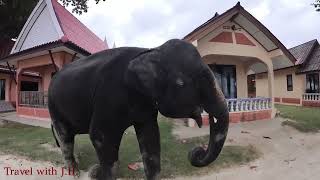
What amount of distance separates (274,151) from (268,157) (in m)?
0.67

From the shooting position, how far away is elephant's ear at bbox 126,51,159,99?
2816 millimetres

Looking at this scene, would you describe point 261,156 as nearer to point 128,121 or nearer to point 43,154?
point 43,154

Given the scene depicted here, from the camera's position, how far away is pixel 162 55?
2.84 meters

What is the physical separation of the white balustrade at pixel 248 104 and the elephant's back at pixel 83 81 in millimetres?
10274

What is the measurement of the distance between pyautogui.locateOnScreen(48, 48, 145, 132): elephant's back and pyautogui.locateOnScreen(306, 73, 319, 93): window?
21.3 m

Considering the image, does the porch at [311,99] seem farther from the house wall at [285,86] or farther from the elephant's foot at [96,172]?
the elephant's foot at [96,172]

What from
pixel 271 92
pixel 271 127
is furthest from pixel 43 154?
pixel 271 92

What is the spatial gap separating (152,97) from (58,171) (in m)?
4.87

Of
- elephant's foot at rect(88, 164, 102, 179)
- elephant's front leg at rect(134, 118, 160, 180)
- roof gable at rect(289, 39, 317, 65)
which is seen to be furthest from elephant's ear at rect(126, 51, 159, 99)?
roof gable at rect(289, 39, 317, 65)

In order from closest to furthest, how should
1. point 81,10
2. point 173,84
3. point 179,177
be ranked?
point 173,84, point 179,177, point 81,10

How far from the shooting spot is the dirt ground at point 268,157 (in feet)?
22.9

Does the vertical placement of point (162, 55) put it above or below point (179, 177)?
above

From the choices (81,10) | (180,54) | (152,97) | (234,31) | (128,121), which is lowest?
(128,121)

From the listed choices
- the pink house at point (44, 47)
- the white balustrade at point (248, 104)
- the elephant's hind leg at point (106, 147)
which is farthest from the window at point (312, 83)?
the elephant's hind leg at point (106, 147)
